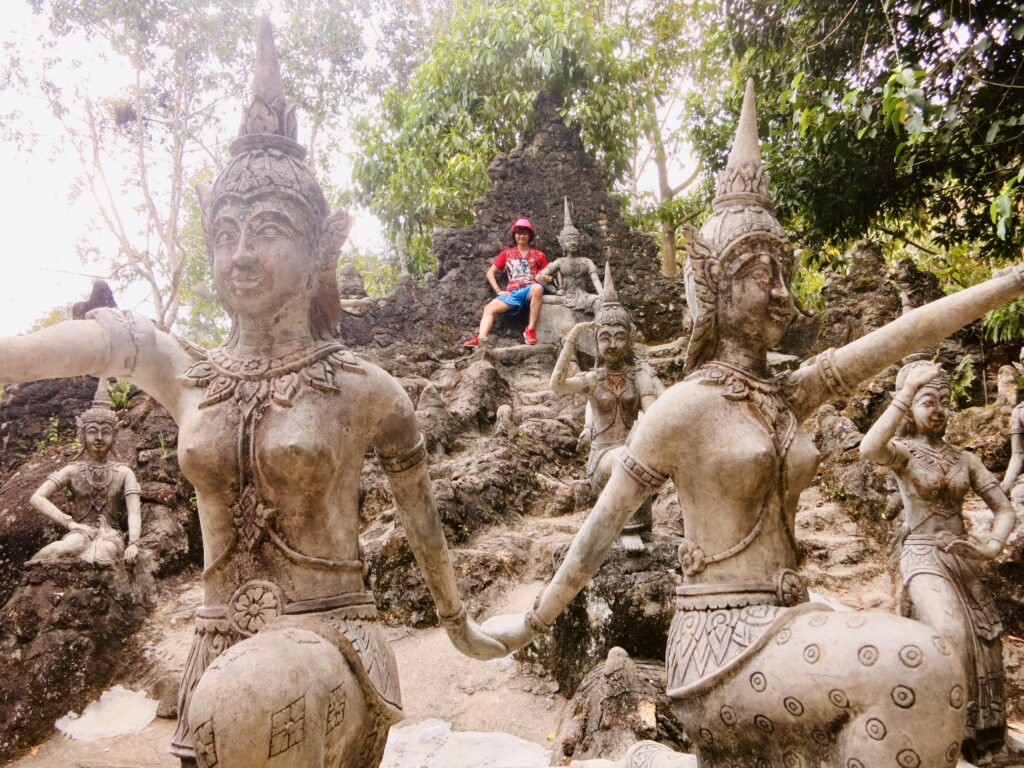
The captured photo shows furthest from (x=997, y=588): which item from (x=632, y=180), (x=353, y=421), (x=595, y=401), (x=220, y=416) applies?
(x=632, y=180)

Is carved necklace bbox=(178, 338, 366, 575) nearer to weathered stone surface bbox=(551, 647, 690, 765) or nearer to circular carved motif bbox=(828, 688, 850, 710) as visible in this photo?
circular carved motif bbox=(828, 688, 850, 710)

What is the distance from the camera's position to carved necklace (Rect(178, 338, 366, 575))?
84.4 inches

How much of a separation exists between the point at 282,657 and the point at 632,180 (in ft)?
66.8

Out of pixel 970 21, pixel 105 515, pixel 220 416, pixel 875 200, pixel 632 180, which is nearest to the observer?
pixel 220 416

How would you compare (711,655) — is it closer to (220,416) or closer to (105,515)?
(220,416)

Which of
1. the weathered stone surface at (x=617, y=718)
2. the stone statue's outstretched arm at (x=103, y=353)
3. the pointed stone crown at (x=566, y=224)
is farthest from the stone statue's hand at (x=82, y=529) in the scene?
the pointed stone crown at (x=566, y=224)

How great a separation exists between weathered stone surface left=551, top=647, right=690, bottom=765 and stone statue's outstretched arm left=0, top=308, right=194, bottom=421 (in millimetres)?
2868

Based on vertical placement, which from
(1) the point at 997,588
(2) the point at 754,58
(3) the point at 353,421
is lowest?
(1) the point at 997,588

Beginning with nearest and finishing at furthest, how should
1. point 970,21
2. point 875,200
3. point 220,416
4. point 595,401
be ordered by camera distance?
1. point 220,416
2. point 970,21
3. point 595,401
4. point 875,200

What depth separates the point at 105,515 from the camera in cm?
753

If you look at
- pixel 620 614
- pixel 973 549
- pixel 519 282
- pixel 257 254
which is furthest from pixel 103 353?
pixel 519 282

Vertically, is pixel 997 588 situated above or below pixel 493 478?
below

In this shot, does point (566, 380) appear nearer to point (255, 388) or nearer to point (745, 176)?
point (745, 176)

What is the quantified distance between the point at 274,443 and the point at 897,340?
2.04m
